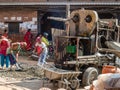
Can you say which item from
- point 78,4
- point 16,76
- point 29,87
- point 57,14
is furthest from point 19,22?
point 29,87

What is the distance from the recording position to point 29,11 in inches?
910

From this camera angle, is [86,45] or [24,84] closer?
[24,84]

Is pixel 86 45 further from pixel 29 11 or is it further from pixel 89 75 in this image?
pixel 29 11

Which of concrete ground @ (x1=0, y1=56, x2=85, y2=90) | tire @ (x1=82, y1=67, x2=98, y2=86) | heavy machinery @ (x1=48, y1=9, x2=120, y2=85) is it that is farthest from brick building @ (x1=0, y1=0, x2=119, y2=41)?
tire @ (x1=82, y1=67, x2=98, y2=86)

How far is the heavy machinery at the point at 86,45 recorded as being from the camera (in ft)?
41.5

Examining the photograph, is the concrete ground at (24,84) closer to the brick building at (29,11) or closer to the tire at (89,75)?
the tire at (89,75)

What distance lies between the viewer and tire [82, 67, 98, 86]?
12538 millimetres

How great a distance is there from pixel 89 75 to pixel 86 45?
1351 millimetres

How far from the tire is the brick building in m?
10.0

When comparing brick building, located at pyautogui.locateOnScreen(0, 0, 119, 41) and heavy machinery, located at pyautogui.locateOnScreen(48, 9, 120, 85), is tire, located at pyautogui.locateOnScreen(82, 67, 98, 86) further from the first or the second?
brick building, located at pyautogui.locateOnScreen(0, 0, 119, 41)

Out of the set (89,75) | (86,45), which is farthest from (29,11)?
(89,75)

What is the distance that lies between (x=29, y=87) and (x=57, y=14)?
1174 cm

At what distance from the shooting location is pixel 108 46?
44.7ft

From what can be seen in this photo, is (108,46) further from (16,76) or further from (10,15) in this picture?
(10,15)
